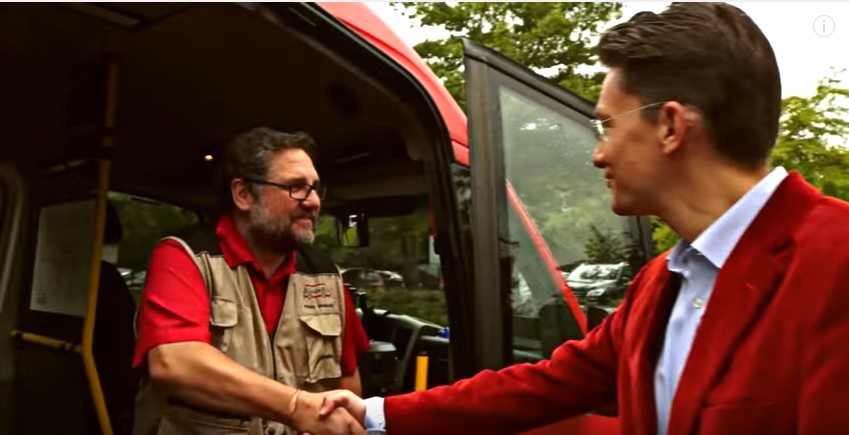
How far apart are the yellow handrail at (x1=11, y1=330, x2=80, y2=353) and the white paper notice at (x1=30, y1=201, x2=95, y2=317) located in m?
0.12

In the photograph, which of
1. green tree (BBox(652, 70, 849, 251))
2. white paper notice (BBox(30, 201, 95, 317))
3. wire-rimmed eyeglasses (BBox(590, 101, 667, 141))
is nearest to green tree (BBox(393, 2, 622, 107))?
green tree (BBox(652, 70, 849, 251))

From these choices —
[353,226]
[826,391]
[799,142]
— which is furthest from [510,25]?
[826,391]

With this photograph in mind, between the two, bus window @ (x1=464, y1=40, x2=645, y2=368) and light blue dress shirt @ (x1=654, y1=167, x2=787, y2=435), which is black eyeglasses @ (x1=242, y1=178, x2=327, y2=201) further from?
light blue dress shirt @ (x1=654, y1=167, x2=787, y2=435)

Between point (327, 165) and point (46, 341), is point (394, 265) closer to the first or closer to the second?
point (327, 165)

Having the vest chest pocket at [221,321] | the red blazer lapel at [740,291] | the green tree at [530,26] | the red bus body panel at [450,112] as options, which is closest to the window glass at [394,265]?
the red bus body panel at [450,112]

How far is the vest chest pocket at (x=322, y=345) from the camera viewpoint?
2.62 metres

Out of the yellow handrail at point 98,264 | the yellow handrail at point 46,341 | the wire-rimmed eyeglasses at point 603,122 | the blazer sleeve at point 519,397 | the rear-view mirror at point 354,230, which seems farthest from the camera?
the rear-view mirror at point 354,230

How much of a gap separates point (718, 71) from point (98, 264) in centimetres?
247

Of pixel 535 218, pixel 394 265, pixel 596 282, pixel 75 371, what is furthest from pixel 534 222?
pixel 75 371

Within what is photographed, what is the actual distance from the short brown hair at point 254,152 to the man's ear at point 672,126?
1537 millimetres

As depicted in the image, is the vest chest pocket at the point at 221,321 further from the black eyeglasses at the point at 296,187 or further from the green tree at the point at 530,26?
the green tree at the point at 530,26

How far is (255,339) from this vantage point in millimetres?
2512

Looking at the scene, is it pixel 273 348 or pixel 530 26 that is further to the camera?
pixel 530 26

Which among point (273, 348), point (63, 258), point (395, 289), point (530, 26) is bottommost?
point (273, 348)
